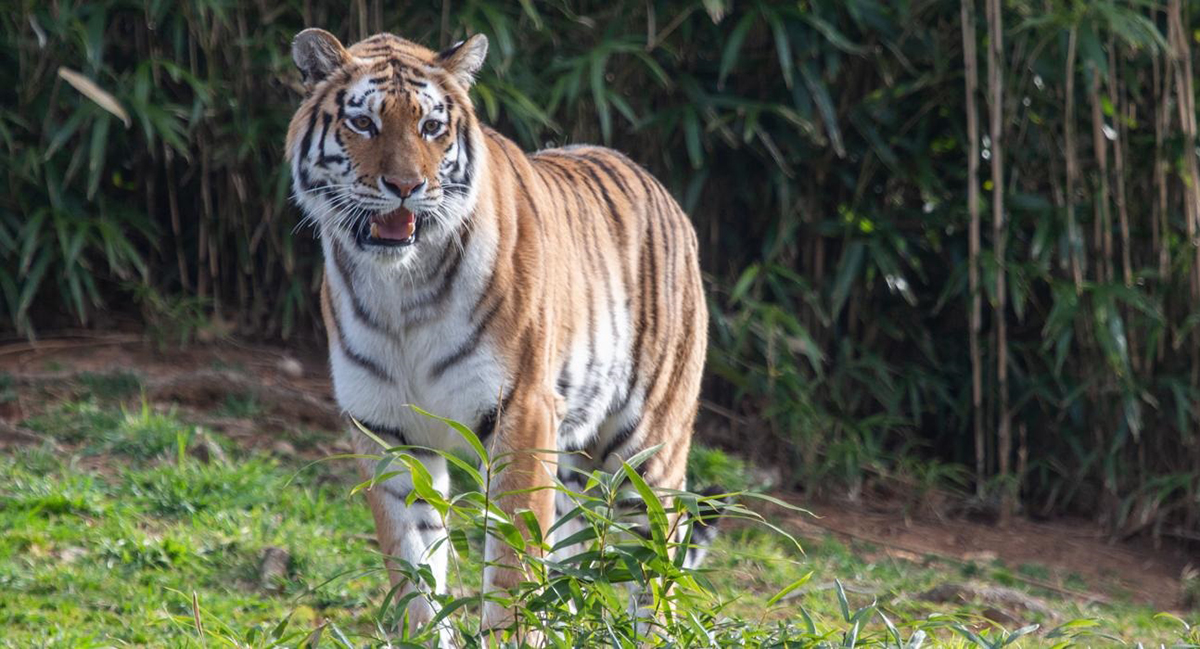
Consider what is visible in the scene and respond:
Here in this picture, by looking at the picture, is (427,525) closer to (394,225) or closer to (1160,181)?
(394,225)

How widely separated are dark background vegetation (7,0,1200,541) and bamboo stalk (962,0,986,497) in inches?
0.6

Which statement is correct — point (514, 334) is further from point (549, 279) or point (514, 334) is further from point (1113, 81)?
point (1113, 81)

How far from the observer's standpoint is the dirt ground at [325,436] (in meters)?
5.07

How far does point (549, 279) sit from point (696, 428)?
2.68m

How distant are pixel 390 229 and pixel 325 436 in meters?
2.16

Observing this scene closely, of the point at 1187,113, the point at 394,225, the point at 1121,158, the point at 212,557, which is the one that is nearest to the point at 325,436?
the point at 212,557

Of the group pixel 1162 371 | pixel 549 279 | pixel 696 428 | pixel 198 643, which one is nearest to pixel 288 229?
pixel 696 428

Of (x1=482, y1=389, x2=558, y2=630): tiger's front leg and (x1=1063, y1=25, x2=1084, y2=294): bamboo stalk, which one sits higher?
(x1=1063, y1=25, x2=1084, y2=294): bamboo stalk

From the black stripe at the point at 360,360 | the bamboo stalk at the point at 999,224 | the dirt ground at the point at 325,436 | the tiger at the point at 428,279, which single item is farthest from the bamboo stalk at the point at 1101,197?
the black stripe at the point at 360,360

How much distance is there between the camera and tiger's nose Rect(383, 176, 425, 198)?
3035 millimetres

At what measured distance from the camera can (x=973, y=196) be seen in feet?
18.2

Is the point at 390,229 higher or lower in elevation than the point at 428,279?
higher

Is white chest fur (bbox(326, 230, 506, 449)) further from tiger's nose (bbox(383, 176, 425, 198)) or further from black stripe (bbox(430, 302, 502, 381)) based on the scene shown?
tiger's nose (bbox(383, 176, 425, 198))

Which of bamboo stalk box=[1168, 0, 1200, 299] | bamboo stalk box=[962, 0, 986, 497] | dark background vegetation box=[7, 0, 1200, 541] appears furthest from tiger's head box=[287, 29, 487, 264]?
bamboo stalk box=[1168, 0, 1200, 299]
